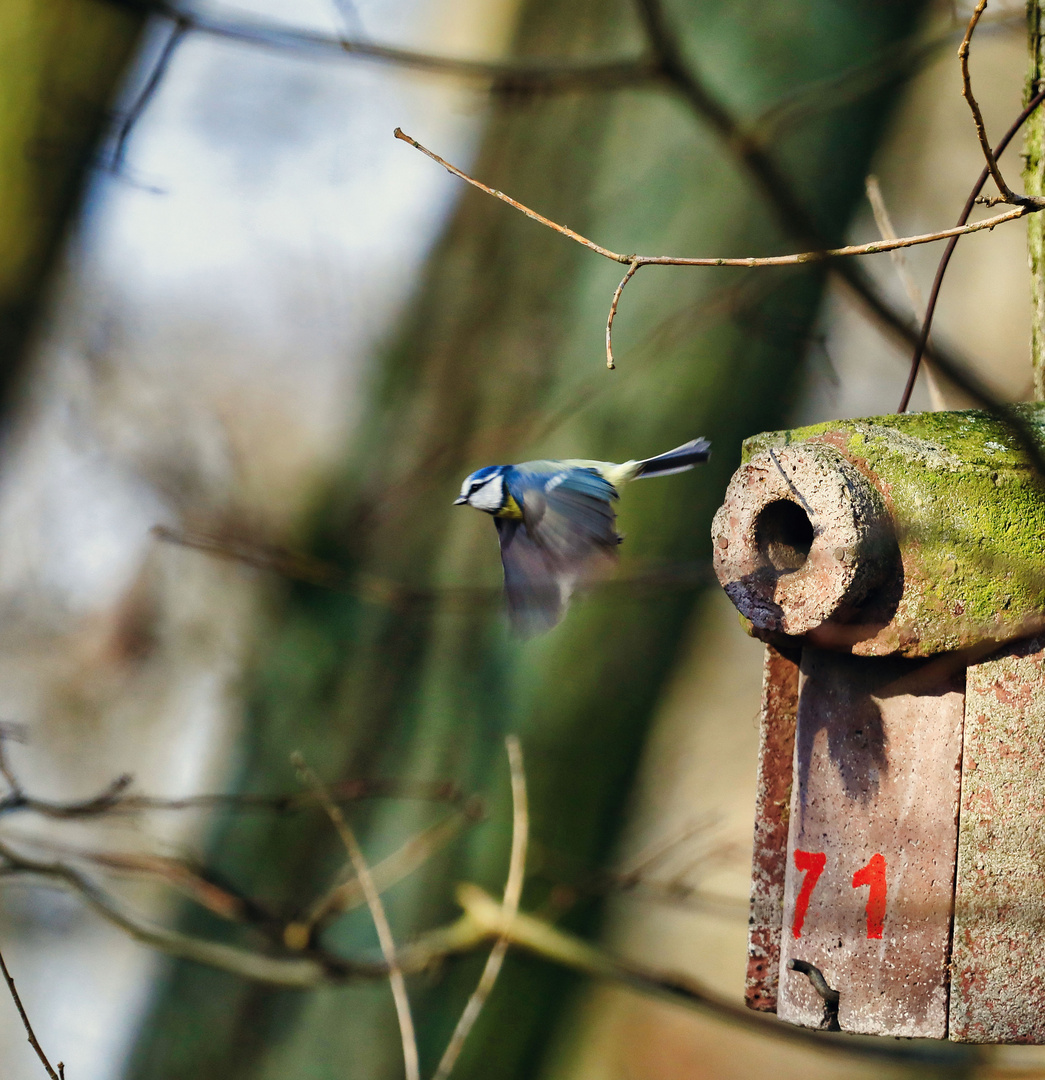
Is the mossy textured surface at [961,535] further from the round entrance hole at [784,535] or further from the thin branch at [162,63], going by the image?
the thin branch at [162,63]

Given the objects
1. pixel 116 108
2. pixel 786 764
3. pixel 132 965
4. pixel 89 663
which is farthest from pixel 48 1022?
pixel 786 764

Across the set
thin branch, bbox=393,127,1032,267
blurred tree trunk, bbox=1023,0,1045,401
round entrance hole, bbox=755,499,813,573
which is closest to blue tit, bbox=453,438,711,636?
round entrance hole, bbox=755,499,813,573

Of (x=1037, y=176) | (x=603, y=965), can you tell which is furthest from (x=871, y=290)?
(x=603, y=965)

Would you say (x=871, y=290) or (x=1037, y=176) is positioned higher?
(x=1037, y=176)

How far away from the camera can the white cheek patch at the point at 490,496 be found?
0.92 m

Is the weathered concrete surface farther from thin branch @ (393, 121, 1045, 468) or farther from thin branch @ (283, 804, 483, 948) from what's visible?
thin branch @ (283, 804, 483, 948)

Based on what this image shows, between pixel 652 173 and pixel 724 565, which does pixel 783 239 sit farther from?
pixel 724 565

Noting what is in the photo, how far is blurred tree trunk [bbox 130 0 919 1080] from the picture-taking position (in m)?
1.96

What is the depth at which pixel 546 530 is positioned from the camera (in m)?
0.88

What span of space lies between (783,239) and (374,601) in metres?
1.05

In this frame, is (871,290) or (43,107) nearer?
(871,290)

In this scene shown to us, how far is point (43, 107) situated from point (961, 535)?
6.59 feet

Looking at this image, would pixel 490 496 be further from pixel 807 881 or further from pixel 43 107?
pixel 43 107

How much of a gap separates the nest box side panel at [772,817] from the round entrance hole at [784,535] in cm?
14
